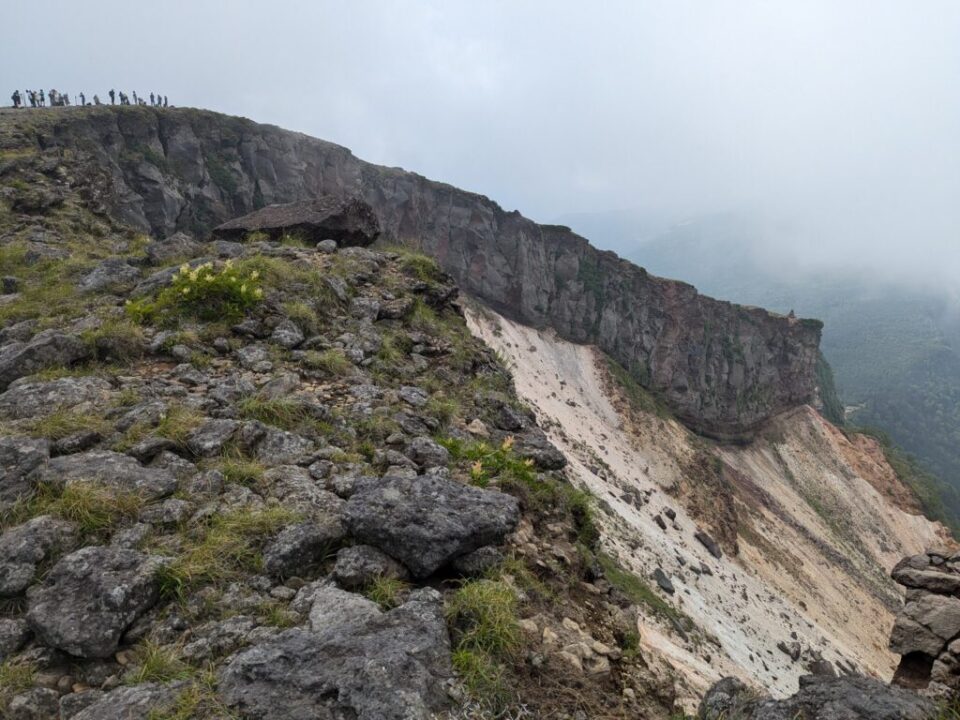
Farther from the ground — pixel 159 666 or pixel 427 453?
pixel 427 453

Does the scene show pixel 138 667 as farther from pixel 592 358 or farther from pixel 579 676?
pixel 592 358

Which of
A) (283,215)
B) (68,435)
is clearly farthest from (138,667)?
(283,215)

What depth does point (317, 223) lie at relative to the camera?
10.1 metres

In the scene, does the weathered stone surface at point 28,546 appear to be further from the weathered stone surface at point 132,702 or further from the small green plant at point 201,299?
the small green plant at point 201,299

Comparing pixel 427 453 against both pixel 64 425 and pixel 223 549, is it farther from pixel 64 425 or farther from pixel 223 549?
pixel 64 425

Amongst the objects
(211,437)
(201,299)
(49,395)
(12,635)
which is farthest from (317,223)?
(12,635)

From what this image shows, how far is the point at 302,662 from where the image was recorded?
3.05 metres

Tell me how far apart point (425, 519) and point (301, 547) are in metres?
0.85

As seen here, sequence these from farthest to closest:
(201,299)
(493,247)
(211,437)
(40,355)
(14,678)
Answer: (493,247), (201,299), (40,355), (211,437), (14,678)

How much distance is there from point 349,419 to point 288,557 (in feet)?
6.29

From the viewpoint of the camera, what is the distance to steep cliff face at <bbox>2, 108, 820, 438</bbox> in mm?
30422

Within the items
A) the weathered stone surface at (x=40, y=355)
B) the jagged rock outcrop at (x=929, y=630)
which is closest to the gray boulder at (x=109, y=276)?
the weathered stone surface at (x=40, y=355)

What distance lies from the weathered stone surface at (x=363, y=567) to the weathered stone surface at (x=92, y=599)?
111 centimetres

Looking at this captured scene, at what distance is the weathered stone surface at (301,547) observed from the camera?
375cm
